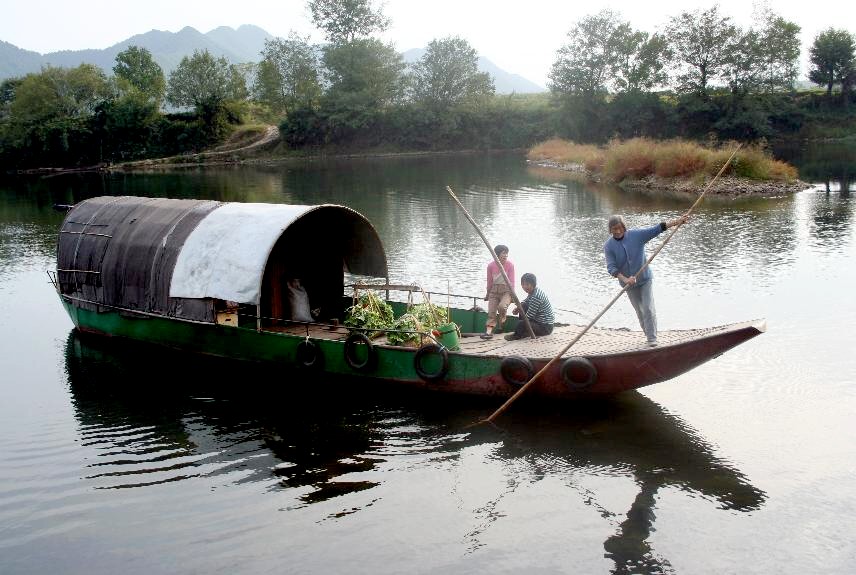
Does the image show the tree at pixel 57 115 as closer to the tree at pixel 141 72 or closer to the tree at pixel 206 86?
the tree at pixel 206 86

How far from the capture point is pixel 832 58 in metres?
68.9

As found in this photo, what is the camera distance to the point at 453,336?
473 inches

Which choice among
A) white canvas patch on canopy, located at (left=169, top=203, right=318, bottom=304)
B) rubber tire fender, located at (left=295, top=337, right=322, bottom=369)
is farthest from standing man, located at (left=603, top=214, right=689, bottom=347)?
white canvas patch on canopy, located at (left=169, top=203, right=318, bottom=304)

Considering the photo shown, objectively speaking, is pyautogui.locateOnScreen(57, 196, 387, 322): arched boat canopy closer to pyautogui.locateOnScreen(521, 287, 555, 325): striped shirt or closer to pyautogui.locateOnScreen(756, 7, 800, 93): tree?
pyautogui.locateOnScreen(521, 287, 555, 325): striped shirt

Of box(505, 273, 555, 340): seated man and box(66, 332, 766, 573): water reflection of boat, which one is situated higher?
box(505, 273, 555, 340): seated man

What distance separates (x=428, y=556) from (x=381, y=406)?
14.1 feet

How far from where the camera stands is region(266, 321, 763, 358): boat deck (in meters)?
10.9

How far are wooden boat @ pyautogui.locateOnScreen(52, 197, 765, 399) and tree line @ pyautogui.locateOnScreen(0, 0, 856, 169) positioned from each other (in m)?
56.0

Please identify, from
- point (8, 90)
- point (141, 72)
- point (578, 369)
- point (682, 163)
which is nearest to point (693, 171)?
point (682, 163)

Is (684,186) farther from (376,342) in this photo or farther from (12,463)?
(12,463)

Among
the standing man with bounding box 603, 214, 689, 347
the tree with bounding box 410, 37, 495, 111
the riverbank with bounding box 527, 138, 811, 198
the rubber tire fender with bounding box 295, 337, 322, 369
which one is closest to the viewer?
the standing man with bounding box 603, 214, 689, 347

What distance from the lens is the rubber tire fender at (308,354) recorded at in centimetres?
1257

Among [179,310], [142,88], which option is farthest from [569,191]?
[142,88]

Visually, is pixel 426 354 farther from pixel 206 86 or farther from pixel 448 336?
pixel 206 86
